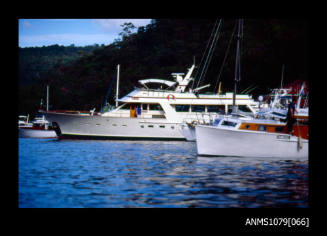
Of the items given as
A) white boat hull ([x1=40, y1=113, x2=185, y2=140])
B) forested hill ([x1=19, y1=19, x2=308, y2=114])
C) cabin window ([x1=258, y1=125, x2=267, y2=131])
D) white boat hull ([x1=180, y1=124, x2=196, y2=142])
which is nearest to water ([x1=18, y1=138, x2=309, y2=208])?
cabin window ([x1=258, y1=125, x2=267, y2=131])

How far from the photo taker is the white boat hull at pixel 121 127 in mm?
36531

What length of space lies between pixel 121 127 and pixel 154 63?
94.2 ft

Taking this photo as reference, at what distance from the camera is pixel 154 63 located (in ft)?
211

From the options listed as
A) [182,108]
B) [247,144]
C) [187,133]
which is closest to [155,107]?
[182,108]

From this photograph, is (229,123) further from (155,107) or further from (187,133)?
(155,107)

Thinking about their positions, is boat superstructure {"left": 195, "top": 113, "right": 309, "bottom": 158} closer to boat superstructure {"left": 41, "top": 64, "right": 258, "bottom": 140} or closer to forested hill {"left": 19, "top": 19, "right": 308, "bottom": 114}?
boat superstructure {"left": 41, "top": 64, "right": 258, "bottom": 140}

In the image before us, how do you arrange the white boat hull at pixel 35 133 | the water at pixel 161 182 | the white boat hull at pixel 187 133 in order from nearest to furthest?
the water at pixel 161 182 → the white boat hull at pixel 187 133 → the white boat hull at pixel 35 133

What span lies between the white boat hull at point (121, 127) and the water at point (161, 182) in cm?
1398

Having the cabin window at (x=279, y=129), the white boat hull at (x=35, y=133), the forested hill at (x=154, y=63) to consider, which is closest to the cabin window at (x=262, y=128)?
the cabin window at (x=279, y=129)

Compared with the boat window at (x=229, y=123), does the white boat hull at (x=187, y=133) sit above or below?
below

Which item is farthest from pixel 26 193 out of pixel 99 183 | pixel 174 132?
pixel 174 132

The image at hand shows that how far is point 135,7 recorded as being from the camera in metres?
7.61

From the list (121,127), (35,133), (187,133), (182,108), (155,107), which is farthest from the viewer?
(35,133)

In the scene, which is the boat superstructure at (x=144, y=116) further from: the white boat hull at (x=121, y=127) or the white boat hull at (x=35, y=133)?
the white boat hull at (x=35, y=133)
